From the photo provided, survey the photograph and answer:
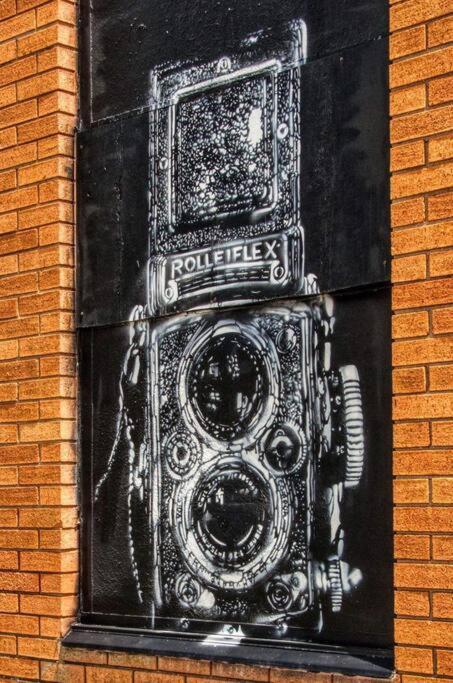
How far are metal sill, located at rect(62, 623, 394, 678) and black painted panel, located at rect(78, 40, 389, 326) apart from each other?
1.27 metres

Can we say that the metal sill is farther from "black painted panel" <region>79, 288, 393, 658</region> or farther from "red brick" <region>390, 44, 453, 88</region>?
"red brick" <region>390, 44, 453, 88</region>

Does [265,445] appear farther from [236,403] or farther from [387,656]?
[387,656]

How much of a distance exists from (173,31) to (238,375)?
150 cm

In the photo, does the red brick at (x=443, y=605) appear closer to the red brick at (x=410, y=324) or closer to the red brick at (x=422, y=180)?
the red brick at (x=410, y=324)

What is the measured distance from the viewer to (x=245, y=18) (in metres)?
4.75

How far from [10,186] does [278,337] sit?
1665 mm

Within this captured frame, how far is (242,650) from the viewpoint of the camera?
4.39 meters

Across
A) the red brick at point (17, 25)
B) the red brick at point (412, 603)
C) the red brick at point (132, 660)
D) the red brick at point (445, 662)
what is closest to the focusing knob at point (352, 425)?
the red brick at point (412, 603)

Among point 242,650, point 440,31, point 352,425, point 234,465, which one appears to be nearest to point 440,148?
point 440,31

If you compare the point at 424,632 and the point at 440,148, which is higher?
the point at 440,148

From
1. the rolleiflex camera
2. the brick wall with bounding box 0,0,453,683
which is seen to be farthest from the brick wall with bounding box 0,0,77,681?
the rolleiflex camera

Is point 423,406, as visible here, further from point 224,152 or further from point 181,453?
point 224,152

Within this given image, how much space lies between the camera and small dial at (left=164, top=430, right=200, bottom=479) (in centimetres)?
478

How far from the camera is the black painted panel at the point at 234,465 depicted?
4117 mm
